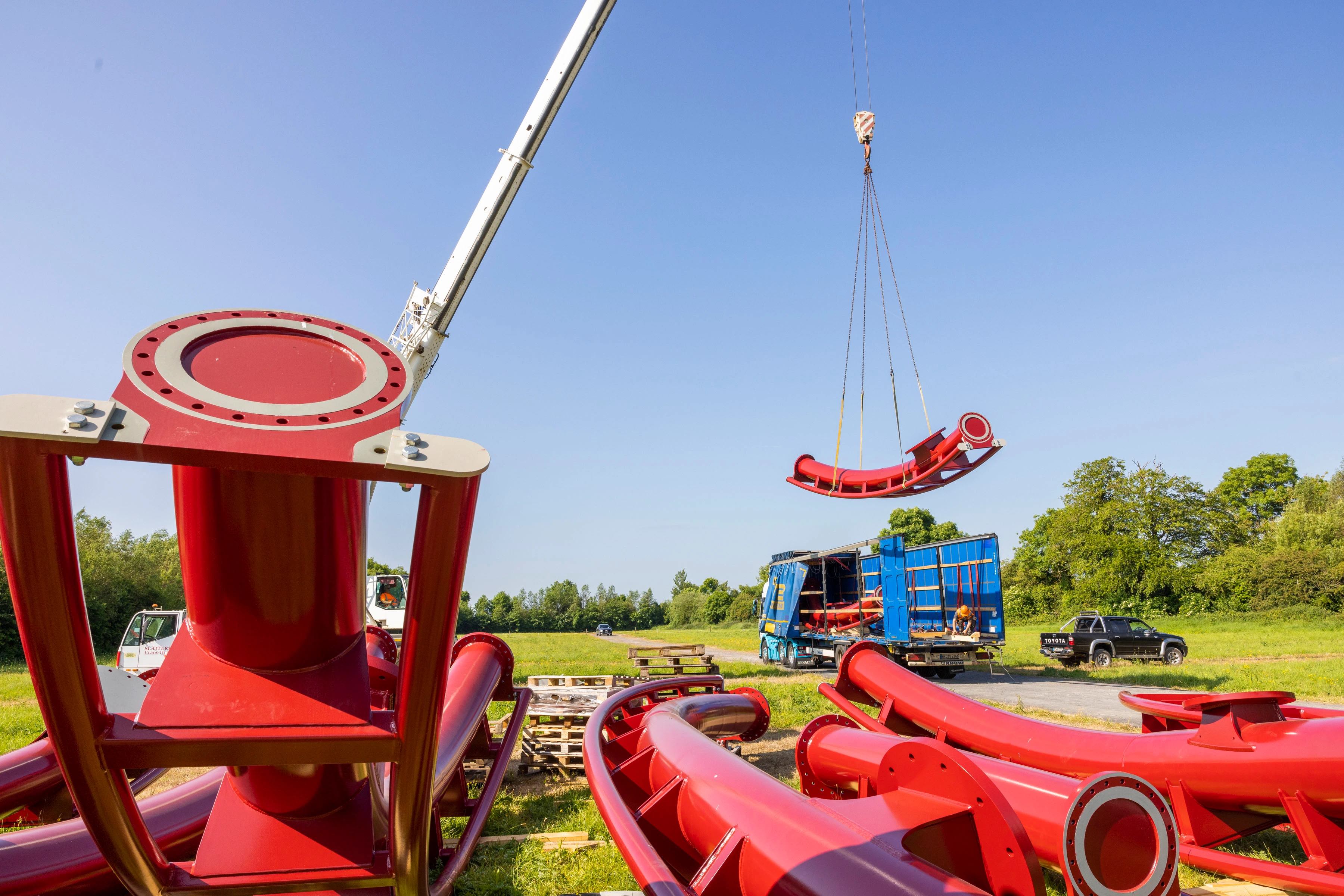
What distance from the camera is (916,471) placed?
8258 millimetres

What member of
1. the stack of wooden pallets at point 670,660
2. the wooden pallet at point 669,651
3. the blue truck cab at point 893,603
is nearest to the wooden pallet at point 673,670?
the stack of wooden pallets at point 670,660

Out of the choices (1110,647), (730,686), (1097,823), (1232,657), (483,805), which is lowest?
(1232,657)

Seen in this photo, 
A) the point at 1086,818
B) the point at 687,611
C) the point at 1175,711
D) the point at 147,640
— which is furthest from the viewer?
the point at 687,611

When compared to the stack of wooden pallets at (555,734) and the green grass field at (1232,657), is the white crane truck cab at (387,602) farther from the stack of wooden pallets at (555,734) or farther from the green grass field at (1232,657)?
the green grass field at (1232,657)

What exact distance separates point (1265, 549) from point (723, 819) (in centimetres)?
4925

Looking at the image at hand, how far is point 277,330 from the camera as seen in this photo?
6.00 ft

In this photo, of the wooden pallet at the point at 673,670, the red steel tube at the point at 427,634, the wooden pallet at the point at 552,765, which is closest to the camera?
the red steel tube at the point at 427,634

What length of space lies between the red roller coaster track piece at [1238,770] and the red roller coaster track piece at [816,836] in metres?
2.13

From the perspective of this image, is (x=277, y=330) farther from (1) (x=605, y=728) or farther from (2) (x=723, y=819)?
(1) (x=605, y=728)

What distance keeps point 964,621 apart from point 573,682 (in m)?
8.69

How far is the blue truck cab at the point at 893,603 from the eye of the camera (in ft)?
46.6

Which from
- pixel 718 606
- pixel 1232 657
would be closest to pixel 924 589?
pixel 1232 657

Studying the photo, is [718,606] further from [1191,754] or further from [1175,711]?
[1191,754]

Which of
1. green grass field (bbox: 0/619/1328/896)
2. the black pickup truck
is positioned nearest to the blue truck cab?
green grass field (bbox: 0/619/1328/896)
